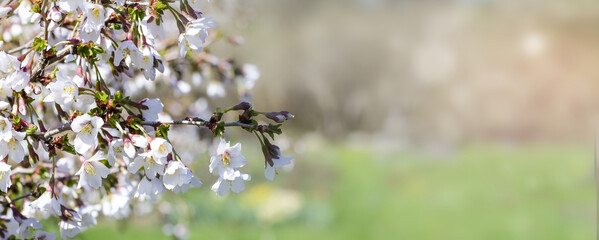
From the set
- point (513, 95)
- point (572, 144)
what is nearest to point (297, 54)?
point (513, 95)

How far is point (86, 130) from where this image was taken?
1.27 m

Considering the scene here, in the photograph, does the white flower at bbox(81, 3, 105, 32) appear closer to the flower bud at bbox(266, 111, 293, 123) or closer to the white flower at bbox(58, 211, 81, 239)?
the flower bud at bbox(266, 111, 293, 123)

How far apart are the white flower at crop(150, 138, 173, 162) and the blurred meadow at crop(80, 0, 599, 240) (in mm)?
6153

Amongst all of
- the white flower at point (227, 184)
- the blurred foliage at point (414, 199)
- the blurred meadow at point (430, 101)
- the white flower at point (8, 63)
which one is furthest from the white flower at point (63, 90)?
the blurred meadow at point (430, 101)

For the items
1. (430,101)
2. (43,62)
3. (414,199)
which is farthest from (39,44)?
(430,101)

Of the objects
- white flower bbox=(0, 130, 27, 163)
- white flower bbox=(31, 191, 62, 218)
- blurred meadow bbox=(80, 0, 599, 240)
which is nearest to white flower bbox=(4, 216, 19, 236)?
white flower bbox=(31, 191, 62, 218)

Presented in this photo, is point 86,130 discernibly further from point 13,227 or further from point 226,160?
point 13,227

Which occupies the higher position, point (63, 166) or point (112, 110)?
point (112, 110)

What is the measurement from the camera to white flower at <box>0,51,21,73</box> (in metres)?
1.33

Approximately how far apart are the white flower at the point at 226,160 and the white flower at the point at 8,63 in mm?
426

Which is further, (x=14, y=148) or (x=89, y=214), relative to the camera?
(x=89, y=214)

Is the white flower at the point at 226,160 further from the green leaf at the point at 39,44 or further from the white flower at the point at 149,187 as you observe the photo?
the green leaf at the point at 39,44

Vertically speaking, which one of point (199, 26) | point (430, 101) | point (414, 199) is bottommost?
point (199, 26)

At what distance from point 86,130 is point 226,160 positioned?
26cm
